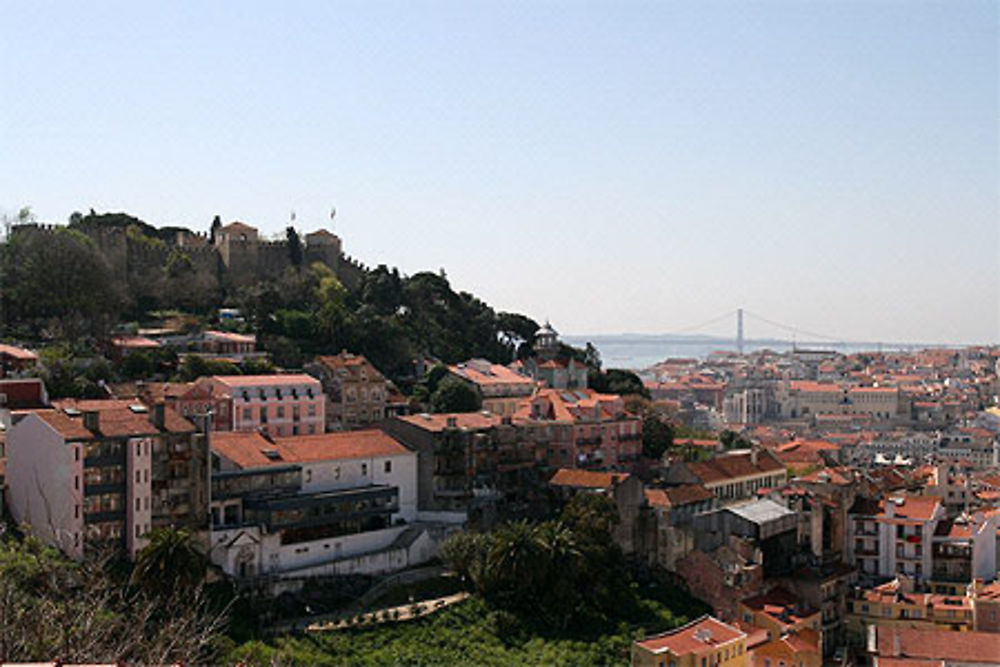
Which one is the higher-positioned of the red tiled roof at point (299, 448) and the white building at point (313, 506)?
the red tiled roof at point (299, 448)

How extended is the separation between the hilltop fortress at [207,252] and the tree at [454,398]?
13.1m

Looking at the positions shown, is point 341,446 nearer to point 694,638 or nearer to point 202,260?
point 694,638

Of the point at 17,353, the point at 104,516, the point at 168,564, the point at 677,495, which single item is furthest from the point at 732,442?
the point at 168,564

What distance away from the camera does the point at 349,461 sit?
98.1 ft

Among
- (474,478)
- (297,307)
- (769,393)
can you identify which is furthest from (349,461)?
(769,393)

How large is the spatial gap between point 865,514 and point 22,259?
29763 mm

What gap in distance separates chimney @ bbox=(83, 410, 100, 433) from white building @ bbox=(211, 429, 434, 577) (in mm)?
3053

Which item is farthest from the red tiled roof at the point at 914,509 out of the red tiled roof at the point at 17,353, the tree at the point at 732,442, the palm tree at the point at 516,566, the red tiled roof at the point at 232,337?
the red tiled roof at the point at 17,353

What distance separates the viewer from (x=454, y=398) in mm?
40406

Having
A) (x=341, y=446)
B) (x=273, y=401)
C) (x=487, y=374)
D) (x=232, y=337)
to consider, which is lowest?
(x=341, y=446)

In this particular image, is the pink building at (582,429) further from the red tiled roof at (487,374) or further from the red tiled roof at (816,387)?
the red tiled roof at (816,387)

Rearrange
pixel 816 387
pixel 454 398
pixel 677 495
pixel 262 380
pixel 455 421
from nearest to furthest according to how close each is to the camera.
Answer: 1. pixel 677 495
2. pixel 455 421
3. pixel 262 380
4. pixel 454 398
5. pixel 816 387

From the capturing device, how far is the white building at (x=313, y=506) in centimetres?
2672

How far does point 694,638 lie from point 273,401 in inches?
578
